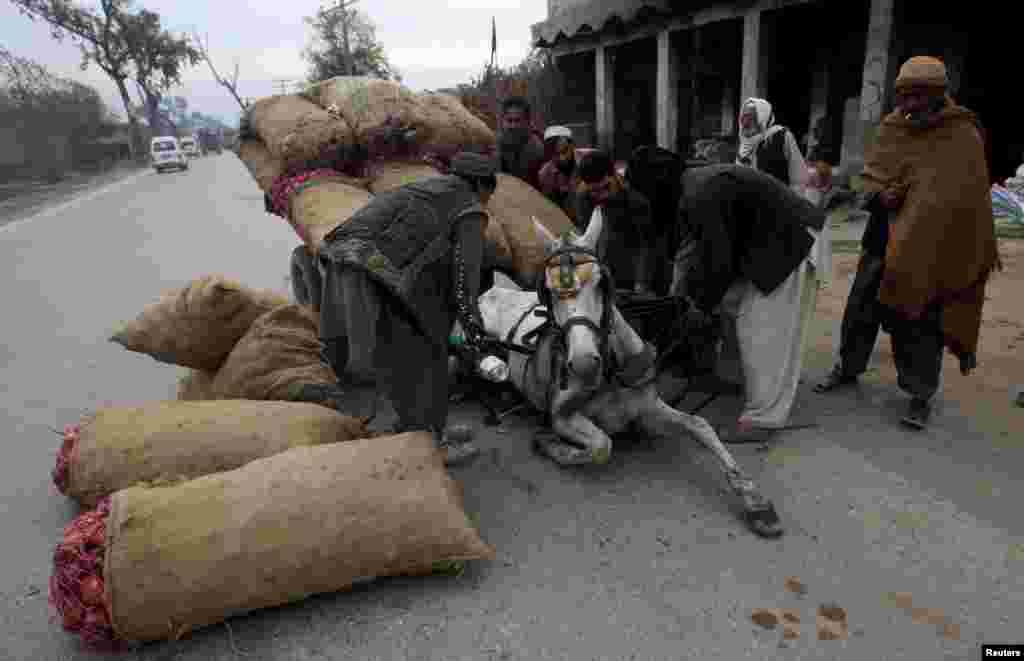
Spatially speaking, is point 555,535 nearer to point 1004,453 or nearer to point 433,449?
point 433,449

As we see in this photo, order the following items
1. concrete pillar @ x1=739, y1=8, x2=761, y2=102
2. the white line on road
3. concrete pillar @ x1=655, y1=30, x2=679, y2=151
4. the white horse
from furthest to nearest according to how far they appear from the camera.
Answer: the white line on road → concrete pillar @ x1=655, y1=30, x2=679, y2=151 → concrete pillar @ x1=739, y1=8, x2=761, y2=102 → the white horse

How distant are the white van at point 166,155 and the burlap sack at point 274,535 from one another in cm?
3242

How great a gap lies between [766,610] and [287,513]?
180 cm

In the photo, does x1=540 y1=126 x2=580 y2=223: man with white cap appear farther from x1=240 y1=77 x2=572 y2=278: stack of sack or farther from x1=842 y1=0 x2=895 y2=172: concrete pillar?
x1=842 y1=0 x2=895 y2=172: concrete pillar

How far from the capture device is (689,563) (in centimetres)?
253

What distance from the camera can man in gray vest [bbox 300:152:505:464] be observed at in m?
2.72

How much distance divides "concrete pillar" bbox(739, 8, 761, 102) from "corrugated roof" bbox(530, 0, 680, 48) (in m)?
1.53

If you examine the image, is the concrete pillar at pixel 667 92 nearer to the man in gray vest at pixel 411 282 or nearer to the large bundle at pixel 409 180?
the large bundle at pixel 409 180

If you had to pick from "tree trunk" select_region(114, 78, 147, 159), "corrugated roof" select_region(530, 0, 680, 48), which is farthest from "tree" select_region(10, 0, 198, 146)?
"corrugated roof" select_region(530, 0, 680, 48)

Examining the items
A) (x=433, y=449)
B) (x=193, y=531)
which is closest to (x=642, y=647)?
(x=433, y=449)

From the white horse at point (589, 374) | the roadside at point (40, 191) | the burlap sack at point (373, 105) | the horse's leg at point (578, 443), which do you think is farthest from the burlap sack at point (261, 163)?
the roadside at point (40, 191)

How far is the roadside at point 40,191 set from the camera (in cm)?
1584

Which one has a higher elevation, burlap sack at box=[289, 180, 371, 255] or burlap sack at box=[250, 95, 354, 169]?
burlap sack at box=[250, 95, 354, 169]

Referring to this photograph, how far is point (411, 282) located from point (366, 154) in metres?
2.74
